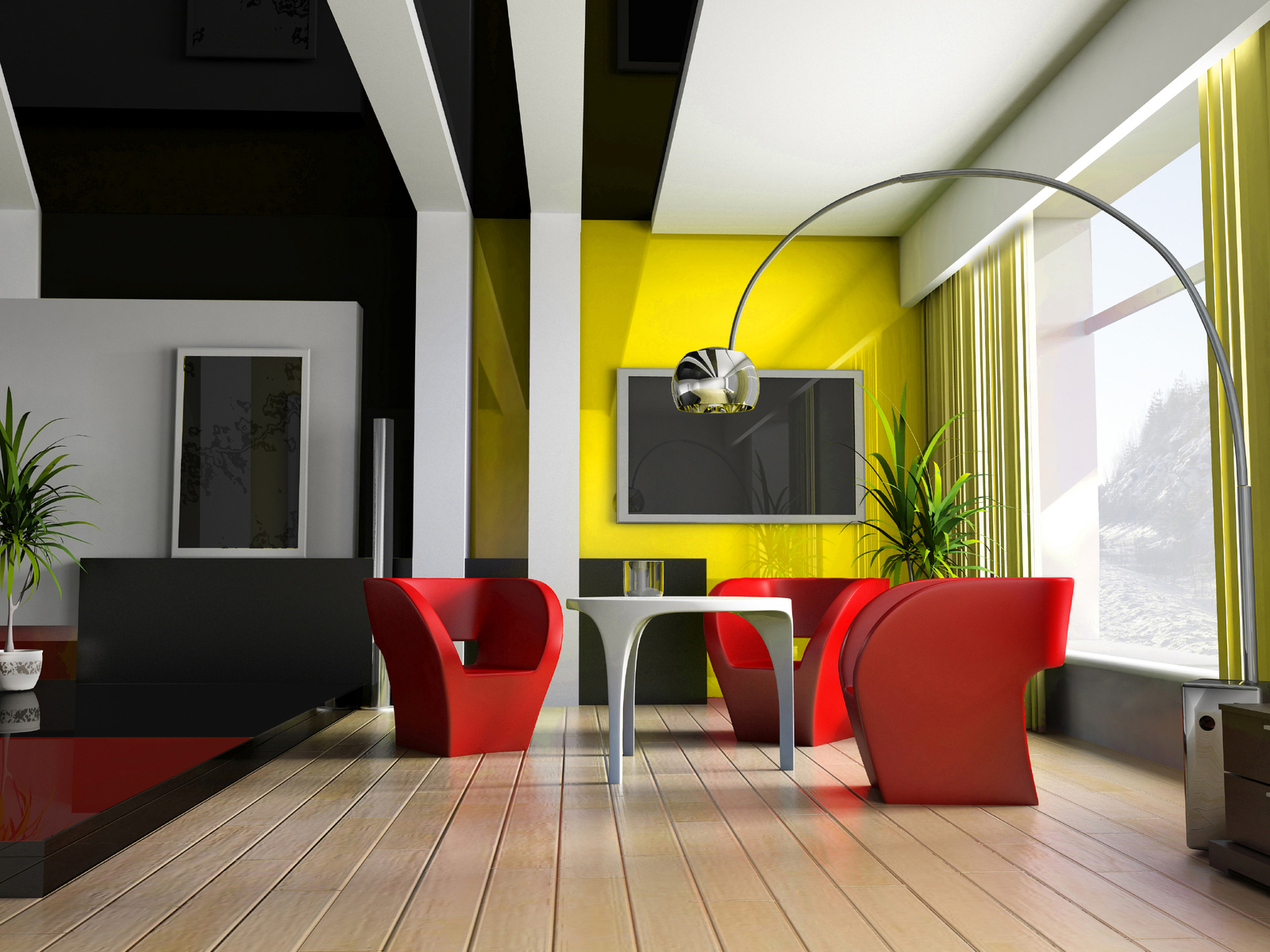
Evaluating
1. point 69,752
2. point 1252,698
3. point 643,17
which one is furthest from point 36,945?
point 643,17

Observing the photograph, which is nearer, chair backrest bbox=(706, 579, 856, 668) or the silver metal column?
chair backrest bbox=(706, 579, 856, 668)

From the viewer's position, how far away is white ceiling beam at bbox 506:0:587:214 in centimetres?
417

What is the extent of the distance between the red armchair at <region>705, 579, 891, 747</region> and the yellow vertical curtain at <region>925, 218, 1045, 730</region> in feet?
3.00

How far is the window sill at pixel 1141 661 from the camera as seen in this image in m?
3.88

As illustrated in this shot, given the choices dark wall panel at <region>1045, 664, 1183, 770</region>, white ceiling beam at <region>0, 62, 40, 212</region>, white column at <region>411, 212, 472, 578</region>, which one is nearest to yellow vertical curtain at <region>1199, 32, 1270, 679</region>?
dark wall panel at <region>1045, 664, 1183, 770</region>

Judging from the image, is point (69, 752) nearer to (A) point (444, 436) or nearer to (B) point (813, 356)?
(A) point (444, 436)

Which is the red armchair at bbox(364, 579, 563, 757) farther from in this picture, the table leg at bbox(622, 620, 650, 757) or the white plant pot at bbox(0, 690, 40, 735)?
the white plant pot at bbox(0, 690, 40, 735)

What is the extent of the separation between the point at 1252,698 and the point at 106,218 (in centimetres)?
645

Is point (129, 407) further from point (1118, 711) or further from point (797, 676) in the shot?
point (1118, 711)

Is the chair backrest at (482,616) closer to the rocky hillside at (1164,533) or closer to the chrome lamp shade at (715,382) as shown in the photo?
the chrome lamp shade at (715,382)

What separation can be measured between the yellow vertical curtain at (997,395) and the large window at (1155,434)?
13.9 inches

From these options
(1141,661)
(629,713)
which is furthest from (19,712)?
(1141,661)

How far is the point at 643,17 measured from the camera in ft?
14.4

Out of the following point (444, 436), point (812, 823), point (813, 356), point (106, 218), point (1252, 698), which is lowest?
point (812, 823)
